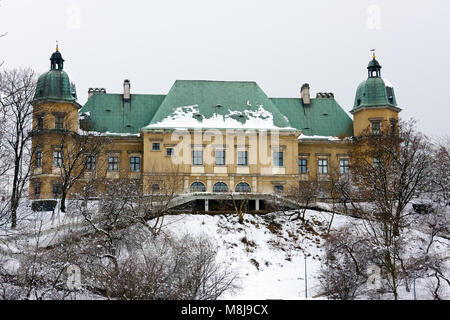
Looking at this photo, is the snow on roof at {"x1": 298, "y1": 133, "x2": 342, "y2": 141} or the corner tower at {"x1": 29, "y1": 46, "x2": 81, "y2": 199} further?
the snow on roof at {"x1": 298, "y1": 133, "x2": 342, "y2": 141}

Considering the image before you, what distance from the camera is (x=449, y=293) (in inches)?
1203

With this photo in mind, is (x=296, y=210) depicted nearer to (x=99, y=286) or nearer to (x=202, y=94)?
(x=202, y=94)

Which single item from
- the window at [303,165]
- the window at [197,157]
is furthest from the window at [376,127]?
the window at [197,157]

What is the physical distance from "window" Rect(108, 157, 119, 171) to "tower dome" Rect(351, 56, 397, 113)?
24.6 metres

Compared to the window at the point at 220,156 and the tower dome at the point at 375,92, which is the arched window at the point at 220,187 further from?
the tower dome at the point at 375,92

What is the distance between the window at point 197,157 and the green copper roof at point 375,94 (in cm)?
1678

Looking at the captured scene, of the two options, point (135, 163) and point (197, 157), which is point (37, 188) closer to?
point (135, 163)

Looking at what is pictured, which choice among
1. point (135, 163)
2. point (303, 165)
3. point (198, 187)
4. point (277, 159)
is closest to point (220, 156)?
point (198, 187)

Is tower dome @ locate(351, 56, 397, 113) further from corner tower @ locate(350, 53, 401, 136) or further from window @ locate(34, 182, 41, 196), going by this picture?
window @ locate(34, 182, 41, 196)

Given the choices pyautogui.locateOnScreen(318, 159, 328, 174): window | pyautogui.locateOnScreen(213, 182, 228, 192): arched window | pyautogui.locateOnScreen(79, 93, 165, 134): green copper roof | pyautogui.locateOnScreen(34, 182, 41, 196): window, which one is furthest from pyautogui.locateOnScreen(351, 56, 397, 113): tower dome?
pyautogui.locateOnScreen(34, 182, 41, 196): window

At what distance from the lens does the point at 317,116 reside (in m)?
59.6

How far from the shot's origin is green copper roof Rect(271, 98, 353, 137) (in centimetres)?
5831

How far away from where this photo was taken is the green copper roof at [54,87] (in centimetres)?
5187
